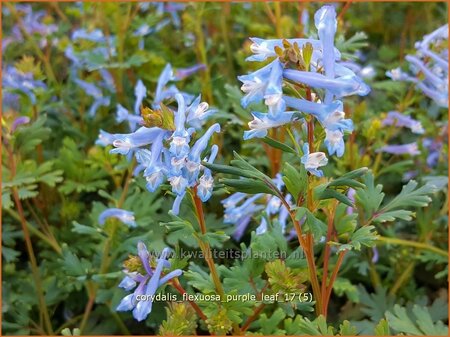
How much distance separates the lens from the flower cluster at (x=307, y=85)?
1.46m

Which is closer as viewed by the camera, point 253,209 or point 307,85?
point 307,85

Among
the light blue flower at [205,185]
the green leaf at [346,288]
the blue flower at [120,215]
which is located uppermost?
the light blue flower at [205,185]

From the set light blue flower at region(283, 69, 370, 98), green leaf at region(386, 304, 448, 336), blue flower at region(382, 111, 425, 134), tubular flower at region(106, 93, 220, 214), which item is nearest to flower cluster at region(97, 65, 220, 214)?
tubular flower at region(106, 93, 220, 214)

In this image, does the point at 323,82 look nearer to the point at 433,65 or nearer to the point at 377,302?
the point at 377,302

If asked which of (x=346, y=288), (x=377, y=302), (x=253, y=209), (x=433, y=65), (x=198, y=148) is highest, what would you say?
(x=198, y=148)

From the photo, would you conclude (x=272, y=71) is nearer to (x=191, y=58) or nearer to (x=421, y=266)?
(x=421, y=266)

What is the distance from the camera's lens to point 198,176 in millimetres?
1678

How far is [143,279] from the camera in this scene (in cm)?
180

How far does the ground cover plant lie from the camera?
1598 millimetres

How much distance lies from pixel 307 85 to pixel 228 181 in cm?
32

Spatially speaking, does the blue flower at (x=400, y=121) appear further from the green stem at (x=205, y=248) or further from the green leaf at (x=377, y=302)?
the green stem at (x=205, y=248)

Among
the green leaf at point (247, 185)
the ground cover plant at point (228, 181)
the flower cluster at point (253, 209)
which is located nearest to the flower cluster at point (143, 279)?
the ground cover plant at point (228, 181)

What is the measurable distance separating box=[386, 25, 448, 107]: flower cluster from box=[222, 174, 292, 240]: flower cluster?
859mm

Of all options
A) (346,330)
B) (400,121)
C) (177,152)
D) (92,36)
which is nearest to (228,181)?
(177,152)
